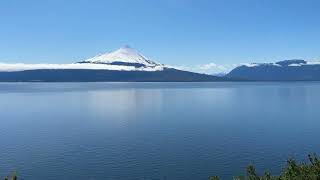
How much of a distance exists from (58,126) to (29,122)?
1180cm

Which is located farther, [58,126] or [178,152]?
[58,126]

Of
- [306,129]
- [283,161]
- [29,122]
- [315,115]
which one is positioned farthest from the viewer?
[315,115]

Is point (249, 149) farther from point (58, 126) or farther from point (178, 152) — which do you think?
point (58, 126)

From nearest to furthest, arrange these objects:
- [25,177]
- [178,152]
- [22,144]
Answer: [25,177]
[178,152]
[22,144]

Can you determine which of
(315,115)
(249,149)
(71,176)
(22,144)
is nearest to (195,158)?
(249,149)

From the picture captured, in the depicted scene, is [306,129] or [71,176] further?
[306,129]

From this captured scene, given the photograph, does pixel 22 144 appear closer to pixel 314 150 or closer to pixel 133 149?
pixel 133 149

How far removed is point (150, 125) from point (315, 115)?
48.7 metres

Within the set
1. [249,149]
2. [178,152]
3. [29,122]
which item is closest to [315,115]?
[249,149]

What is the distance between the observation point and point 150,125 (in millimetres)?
97875

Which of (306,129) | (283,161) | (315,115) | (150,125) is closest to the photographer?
(283,161)

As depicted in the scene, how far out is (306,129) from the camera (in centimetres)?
9050

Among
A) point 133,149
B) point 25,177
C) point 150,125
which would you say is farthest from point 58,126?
point 25,177

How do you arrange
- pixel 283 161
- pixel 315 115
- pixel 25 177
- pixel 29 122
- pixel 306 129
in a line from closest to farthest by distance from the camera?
pixel 25 177, pixel 283 161, pixel 306 129, pixel 29 122, pixel 315 115
